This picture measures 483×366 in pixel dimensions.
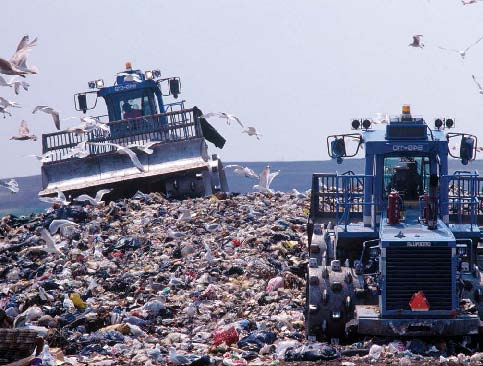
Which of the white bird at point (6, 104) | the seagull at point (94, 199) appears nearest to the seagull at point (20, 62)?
the white bird at point (6, 104)

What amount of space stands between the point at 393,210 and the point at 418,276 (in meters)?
0.89

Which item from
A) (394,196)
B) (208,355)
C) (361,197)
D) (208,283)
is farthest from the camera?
(208,283)

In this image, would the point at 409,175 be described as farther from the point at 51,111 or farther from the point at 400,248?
the point at 51,111

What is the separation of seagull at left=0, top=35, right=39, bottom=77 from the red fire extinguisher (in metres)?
3.35

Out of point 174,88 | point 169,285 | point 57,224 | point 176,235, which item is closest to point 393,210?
point 169,285

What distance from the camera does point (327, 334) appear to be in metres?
10.2

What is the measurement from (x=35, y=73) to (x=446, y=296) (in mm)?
4103

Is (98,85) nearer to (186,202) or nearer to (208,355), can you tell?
(186,202)

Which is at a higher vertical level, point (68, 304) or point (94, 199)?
point (94, 199)

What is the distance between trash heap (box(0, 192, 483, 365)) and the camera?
9.98 m

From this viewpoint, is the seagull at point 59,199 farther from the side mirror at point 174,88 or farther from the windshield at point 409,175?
the windshield at point 409,175

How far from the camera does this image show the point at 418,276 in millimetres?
Answer: 9883

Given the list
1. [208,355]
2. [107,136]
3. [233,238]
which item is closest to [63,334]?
[208,355]

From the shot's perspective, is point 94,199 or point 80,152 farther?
point 80,152
